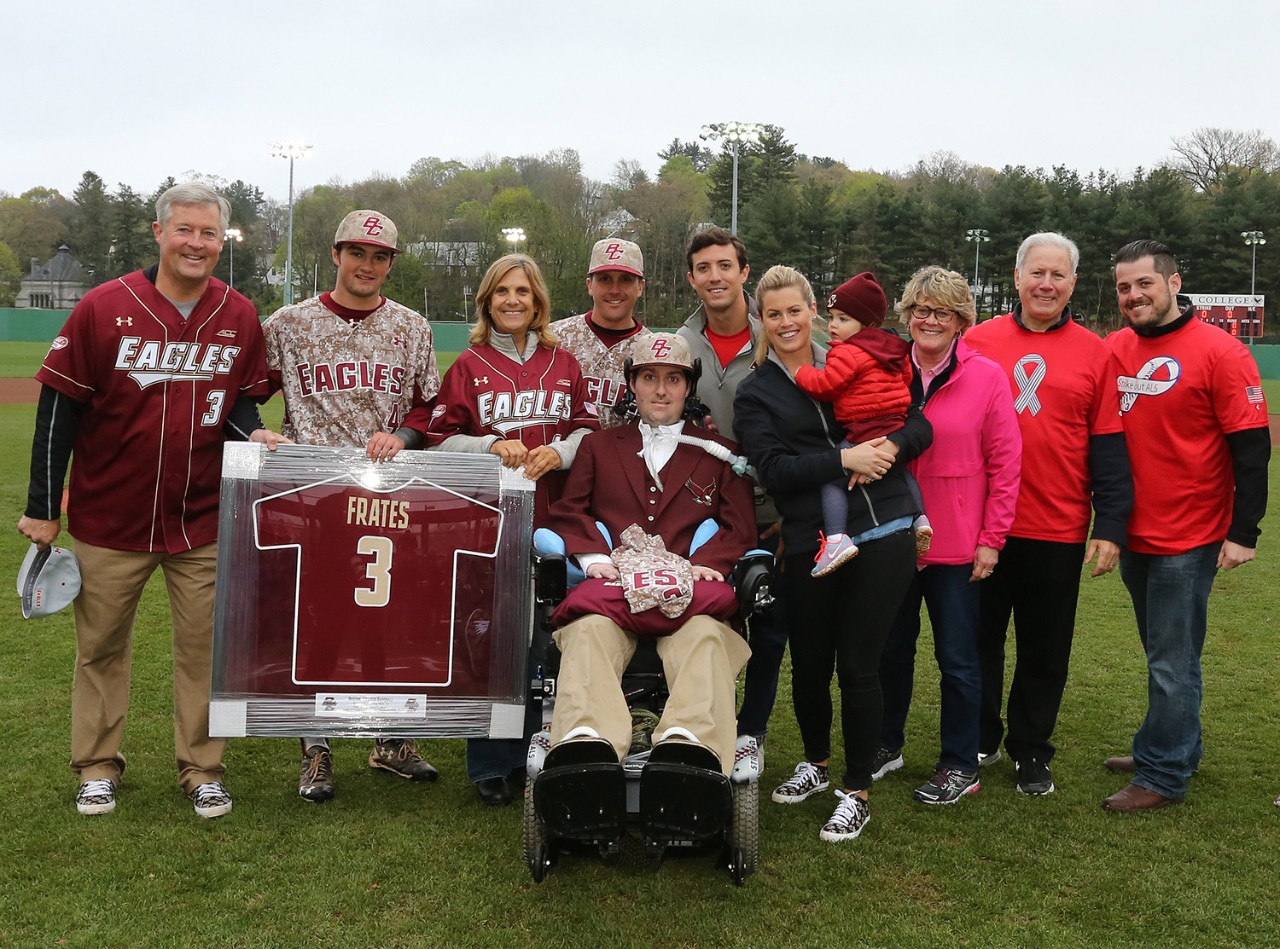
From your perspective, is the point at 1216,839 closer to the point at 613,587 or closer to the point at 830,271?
the point at 613,587

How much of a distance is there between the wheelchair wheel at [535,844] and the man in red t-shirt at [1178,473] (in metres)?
2.22

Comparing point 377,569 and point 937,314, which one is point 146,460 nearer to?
point 377,569

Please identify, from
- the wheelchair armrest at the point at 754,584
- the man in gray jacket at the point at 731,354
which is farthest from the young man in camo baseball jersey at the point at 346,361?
the wheelchair armrest at the point at 754,584

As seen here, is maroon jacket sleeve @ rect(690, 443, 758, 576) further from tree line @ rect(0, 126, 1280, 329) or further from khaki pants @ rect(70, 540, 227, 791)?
tree line @ rect(0, 126, 1280, 329)

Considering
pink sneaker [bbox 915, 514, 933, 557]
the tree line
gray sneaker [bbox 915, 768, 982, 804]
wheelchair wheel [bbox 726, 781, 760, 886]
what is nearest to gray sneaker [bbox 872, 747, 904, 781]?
gray sneaker [bbox 915, 768, 982, 804]

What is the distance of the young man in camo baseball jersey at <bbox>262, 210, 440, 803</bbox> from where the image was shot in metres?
4.35

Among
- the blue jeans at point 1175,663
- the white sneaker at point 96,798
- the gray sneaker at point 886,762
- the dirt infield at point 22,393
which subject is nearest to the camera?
the white sneaker at point 96,798

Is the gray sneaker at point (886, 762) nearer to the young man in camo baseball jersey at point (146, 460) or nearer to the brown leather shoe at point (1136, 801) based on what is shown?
the brown leather shoe at point (1136, 801)

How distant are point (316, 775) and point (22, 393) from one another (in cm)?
2380

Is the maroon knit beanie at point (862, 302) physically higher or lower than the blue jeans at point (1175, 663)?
higher

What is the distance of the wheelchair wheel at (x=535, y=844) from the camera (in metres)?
3.27

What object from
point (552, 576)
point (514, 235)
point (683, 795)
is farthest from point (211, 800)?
point (514, 235)

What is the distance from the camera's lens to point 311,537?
394 centimetres

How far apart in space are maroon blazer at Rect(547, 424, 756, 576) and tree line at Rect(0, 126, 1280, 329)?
4273cm
